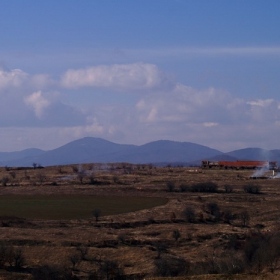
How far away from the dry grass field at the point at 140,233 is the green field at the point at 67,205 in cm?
12

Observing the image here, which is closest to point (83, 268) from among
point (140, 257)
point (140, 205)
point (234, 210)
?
point (140, 257)

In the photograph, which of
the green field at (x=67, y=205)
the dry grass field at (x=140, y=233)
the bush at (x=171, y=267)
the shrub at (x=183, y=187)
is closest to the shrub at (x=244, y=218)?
the dry grass field at (x=140, y=233)

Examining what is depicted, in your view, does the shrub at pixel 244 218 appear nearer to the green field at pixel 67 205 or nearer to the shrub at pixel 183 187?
the green field at pixel 67 205

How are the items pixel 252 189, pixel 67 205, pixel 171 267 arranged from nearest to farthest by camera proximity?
1. pixel 171 267
2. pixel 67 205
3. pixel 252 189

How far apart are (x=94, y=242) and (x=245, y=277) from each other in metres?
25.8

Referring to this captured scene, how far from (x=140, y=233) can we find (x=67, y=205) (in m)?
26.4

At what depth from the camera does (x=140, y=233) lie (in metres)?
58.9

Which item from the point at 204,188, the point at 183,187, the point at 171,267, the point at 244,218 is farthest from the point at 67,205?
the point at 171,267

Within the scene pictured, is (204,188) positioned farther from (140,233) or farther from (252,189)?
(140,233)

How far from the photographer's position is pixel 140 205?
84.2 meters

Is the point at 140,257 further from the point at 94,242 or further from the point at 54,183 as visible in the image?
the point at 54,183

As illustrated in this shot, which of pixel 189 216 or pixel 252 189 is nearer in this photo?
pixel 189 216

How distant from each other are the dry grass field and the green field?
4.7 inches

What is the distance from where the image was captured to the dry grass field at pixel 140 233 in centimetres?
4062
